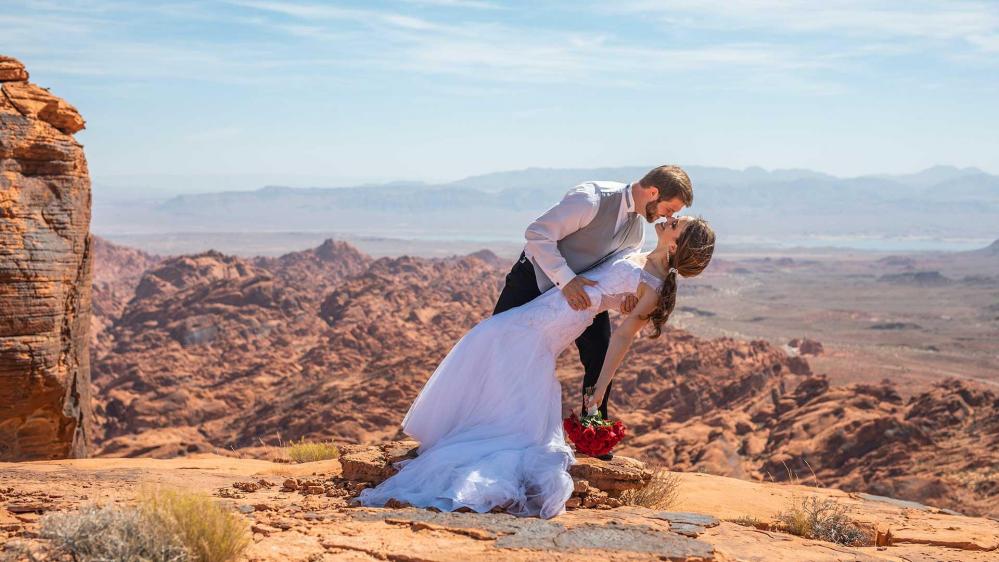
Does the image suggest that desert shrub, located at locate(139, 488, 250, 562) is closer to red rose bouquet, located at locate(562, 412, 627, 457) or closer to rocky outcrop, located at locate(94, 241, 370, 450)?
red rose bouquet, located at locate(562, 412, 627, 457)

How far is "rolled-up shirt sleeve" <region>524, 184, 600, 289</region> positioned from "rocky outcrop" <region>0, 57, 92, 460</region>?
20.7 feet

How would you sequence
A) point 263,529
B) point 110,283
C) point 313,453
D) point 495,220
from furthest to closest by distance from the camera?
point 495,220 < point 110,283 < point 313,453 < point 263,529

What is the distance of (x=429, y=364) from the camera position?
77.4ft

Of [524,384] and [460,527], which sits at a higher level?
[524,384]

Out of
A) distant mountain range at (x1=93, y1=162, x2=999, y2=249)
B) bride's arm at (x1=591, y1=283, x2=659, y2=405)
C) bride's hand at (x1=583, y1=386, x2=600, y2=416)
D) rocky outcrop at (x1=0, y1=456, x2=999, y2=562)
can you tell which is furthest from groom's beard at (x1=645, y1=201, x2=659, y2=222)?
distant mountain range at (x1=93, y1=162, x2=999, y2=249)

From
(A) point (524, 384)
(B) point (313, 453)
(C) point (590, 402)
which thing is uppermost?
(A) point (524, 384)

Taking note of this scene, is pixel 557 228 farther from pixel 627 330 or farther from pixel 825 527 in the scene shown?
pixel 825 527

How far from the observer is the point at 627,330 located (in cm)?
582

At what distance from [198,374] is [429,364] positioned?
327 inches

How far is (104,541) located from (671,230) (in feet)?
11.5

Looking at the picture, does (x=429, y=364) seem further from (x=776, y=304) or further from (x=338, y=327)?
(x=776, y=304)

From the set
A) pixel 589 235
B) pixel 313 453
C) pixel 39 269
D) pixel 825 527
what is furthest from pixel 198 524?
pixel 39 269

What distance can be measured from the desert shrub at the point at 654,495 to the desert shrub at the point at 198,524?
9.08 feet

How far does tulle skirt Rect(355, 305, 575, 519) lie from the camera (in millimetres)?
5340
